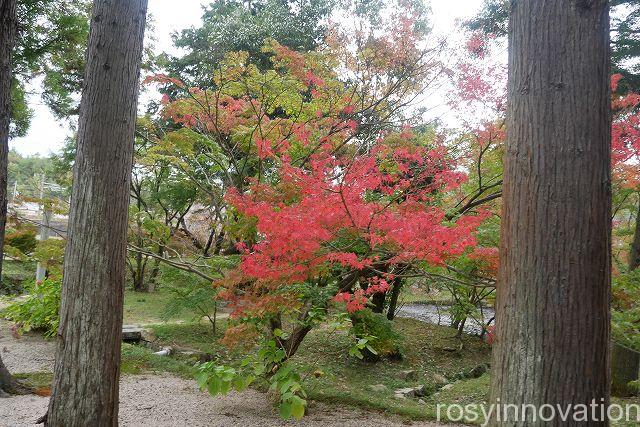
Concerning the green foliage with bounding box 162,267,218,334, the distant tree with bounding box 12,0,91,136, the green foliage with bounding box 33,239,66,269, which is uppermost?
the distant tree with bounding box 12,0,91,136

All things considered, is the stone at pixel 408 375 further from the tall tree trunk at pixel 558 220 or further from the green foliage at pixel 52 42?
the green foliage at pixel 52 42

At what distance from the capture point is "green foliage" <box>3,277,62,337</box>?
23.8 feet

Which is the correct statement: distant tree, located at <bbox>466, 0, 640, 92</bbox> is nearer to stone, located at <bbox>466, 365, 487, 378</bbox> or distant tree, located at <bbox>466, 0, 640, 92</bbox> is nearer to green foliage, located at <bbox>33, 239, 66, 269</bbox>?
stone, located at <bbox>466, 365, 487, 378</bbox>

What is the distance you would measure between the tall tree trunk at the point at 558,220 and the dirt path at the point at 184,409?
10.7 ft

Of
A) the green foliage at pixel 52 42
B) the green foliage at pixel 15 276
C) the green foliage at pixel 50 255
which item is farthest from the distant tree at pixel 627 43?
the green foliage at pixel 15 276

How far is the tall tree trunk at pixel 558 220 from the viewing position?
5.29ft

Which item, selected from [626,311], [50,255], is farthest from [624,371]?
[50,255]

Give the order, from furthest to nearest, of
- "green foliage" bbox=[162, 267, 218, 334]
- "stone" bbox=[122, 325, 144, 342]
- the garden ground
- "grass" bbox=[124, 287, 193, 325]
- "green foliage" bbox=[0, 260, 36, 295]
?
"green foliage" bbox=[0, 260, 36, 295], "grass" bbox=[124, 287, 193, 325], "stone" bbox=[122, 325, 144, 342], "green foliage" bbox=[162, 267, 218, 334], the garden ground

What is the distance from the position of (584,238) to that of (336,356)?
6702 millimetres

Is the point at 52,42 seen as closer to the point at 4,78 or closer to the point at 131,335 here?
the point at 4,78

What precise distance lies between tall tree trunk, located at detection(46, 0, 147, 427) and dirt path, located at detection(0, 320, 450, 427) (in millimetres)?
1604

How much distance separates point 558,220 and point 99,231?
2654 mm

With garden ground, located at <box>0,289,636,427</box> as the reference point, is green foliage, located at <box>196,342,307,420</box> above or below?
above

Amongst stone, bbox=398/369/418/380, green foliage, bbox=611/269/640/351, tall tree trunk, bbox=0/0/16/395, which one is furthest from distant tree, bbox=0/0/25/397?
stone, bbox=398/369/418/380
